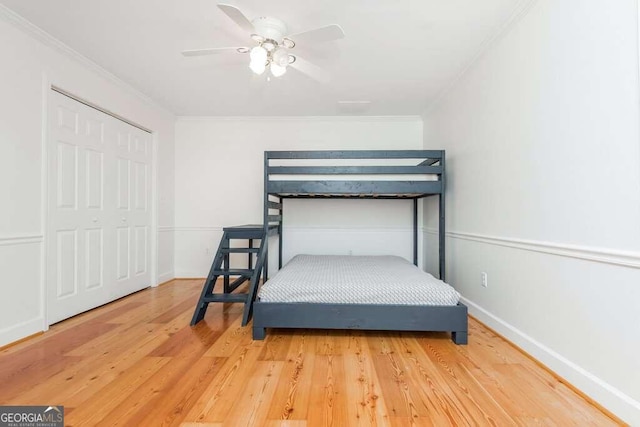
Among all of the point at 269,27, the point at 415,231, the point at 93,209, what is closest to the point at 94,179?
the point at 93,209

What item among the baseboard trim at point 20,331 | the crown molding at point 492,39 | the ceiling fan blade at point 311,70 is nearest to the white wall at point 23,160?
the baseboard trim at point 20,331

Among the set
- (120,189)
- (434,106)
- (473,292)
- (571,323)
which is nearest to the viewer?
(571,323)

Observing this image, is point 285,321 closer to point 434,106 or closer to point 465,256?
point 465,256

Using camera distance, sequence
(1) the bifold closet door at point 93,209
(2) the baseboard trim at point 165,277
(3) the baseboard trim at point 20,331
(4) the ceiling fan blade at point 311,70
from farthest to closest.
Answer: (2) the baseboard trim at point 165,277, (4) the ceiling fan blade at point 311,70, (1) the bifold closet door at point 93,209, (3) the baseboard trim at point 20,331

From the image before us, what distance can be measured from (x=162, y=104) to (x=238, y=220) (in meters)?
1.79

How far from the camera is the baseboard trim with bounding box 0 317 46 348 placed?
81.6 inches

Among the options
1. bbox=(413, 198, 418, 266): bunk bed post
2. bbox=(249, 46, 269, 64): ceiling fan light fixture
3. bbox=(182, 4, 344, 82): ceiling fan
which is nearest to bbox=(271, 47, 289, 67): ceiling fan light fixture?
bbox=(182, 4, 344, 82): ceiling fan

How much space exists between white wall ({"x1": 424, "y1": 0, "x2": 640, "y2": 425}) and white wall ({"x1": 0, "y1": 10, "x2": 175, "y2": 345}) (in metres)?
3.58

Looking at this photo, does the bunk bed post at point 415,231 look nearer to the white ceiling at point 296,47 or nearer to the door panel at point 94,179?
the white ceiling at point 296,47

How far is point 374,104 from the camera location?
3.74 metres

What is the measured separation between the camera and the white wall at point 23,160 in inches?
83.2

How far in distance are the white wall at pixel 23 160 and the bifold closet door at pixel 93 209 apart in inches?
4.2

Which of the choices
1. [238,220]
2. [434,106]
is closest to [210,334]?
[238,220]

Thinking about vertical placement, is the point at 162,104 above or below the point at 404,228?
above
